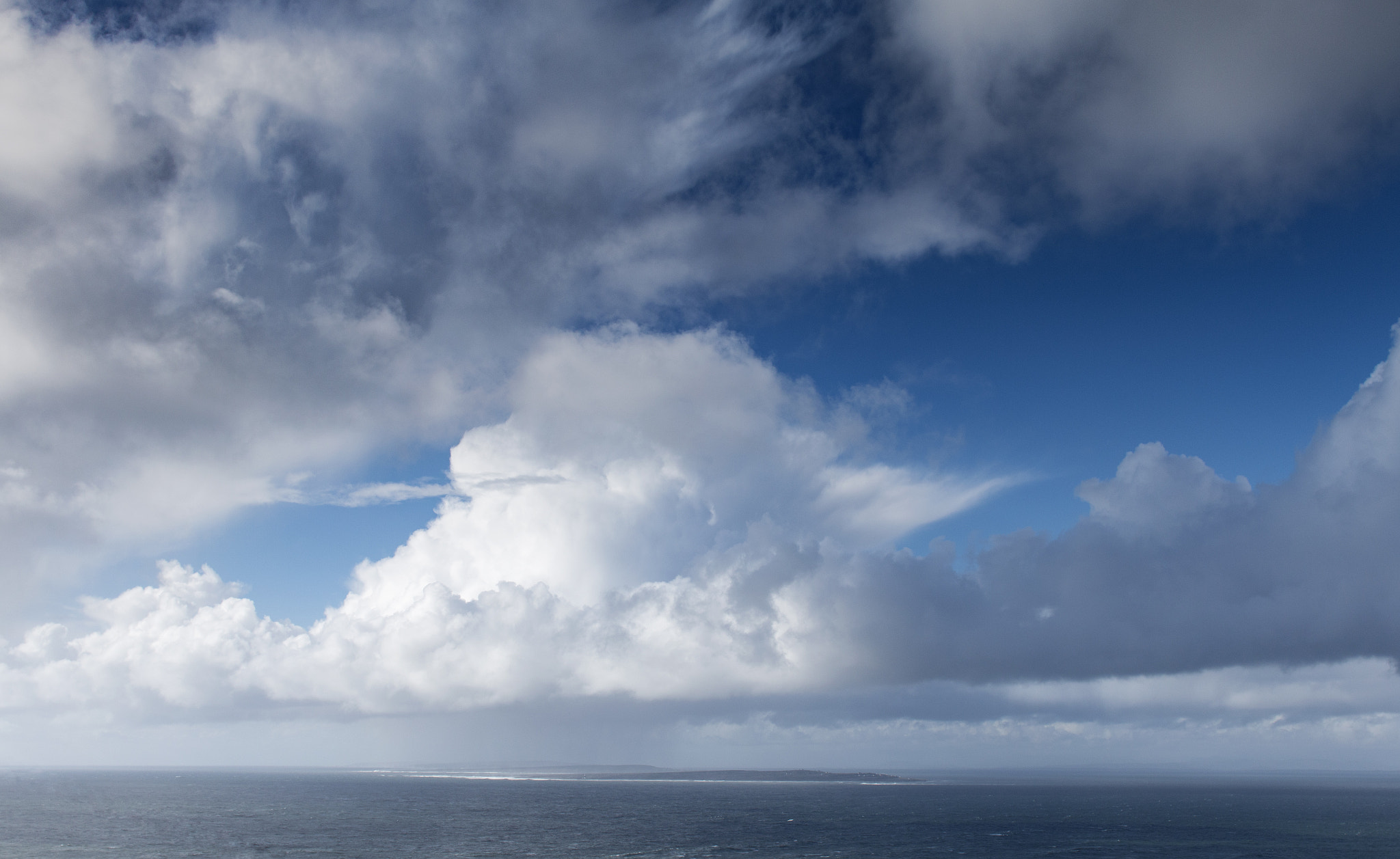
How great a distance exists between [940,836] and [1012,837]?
54.3 feet

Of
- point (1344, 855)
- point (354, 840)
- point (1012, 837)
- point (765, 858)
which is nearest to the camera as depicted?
point (765, 858)

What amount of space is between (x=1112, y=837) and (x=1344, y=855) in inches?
1757

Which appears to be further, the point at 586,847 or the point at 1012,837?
the point at 1012,837

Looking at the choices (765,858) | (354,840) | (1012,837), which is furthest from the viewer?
(1012,837)

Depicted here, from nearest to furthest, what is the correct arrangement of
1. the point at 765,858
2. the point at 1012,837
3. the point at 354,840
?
the point at 765,858 < the point at 354,840 < the point at 1012,837

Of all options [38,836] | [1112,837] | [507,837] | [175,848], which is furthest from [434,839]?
[1112,837]

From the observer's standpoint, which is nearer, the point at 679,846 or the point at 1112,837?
the point at 679,846

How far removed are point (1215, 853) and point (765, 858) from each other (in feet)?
290

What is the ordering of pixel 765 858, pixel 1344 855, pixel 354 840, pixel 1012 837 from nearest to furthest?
pixel 765 858, pixel 1344 855, pixel 354 840, pixel 1012 837

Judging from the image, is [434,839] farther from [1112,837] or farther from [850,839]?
[1112,837]

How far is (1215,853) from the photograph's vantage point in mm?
156750

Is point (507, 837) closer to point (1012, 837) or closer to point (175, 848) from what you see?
point (175, 848)

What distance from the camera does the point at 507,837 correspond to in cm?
18162

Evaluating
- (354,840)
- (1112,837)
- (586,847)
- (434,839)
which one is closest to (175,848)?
(354,840)
